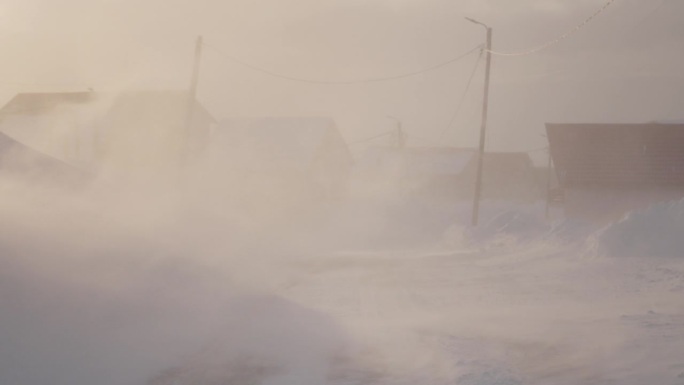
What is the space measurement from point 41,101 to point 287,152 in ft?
63.8

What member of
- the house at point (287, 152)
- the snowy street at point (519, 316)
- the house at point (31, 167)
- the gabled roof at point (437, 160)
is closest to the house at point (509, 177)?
the gabled roof at point (437, 160)

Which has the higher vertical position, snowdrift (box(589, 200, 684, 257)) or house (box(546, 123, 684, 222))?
→ house (box(546, 123, 684, 222))

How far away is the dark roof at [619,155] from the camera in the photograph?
3512 centimetres

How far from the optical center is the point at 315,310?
14.5 meters

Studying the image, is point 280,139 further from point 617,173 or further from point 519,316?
point 519,316

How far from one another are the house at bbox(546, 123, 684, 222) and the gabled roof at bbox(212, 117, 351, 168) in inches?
918

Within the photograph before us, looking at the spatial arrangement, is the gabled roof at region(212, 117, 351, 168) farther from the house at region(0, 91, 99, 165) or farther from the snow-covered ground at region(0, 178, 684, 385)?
the snow-covered ground at region(0, 178, 684, 385)

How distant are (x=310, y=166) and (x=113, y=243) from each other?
135 ft

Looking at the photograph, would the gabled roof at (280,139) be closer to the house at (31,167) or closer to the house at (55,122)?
the house at (55,122)

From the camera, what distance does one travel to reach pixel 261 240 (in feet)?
111

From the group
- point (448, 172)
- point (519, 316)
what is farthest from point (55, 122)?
point (519, 316)

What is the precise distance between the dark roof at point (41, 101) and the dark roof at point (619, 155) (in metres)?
36.8

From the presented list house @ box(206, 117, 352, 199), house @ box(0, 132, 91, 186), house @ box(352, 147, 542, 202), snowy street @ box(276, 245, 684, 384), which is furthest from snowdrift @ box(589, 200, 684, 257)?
house @ box(352, 147, 542, 202)

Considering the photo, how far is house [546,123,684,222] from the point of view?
34.9 meters
